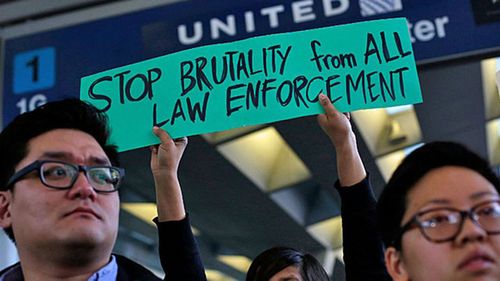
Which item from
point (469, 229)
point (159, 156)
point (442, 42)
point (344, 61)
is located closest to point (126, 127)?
point (159, 156)

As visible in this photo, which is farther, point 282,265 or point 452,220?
point 282,265

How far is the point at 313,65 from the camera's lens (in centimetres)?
105

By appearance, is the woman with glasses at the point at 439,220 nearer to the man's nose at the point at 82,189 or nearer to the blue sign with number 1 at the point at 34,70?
the man's nose at the point at 82,189

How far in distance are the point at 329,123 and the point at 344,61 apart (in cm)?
11

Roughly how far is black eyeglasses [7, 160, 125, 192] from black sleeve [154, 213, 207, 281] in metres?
0.14

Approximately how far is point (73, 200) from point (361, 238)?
0.42 meters

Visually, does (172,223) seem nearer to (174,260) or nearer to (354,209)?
(174,260)

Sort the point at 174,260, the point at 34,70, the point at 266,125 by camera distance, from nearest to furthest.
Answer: the point at 174,260
the point at 34,70
the point at 266,125

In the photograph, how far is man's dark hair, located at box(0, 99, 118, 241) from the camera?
3.24 feet

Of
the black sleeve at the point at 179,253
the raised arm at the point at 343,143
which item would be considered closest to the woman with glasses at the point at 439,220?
the raised arm at the point at 343,143

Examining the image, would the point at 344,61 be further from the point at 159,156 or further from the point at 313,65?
the point at 159,156

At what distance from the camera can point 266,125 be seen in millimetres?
2088

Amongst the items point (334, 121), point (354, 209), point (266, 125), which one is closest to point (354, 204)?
point (354, 209)

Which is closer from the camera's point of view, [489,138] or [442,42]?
[442,42]
